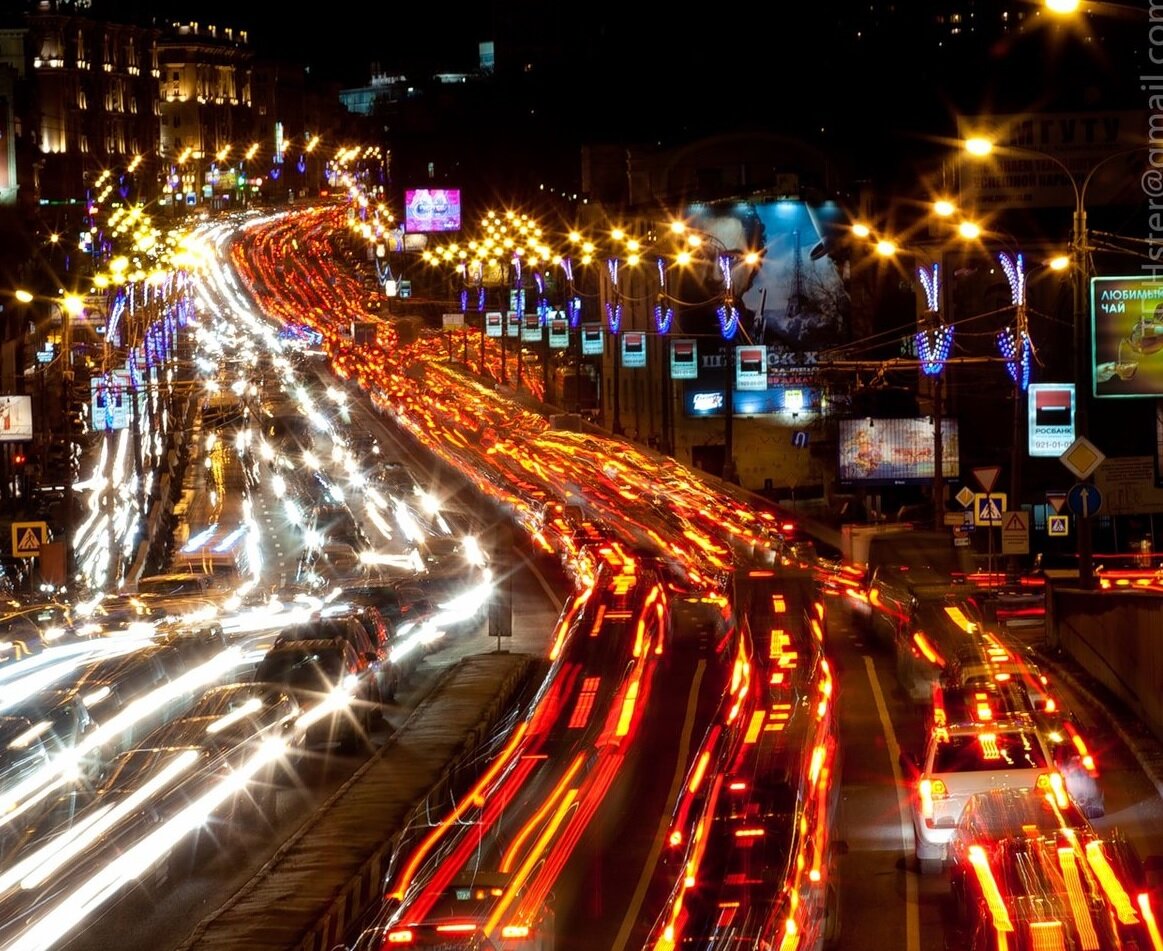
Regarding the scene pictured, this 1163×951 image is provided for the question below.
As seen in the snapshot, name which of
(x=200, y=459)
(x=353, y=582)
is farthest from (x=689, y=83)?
(x=353, y=582)

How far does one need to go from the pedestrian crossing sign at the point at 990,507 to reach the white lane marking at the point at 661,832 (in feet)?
27.8

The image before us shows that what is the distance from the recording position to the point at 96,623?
3947 cm

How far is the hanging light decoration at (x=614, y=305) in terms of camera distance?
8656 cm

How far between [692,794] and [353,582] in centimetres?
2891

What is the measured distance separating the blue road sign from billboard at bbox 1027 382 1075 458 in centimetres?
1394

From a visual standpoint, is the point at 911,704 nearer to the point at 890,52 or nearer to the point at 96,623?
the point at 96,623

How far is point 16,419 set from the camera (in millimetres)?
62469

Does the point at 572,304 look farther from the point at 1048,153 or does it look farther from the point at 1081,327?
the point at 1081,327

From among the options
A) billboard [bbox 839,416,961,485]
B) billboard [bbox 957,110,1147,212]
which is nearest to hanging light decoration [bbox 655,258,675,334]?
billboard [bbox 839,416,961,485]

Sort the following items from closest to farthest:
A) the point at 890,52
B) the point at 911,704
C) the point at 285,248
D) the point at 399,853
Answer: the point at 399,853
the point at 911,704
the point at 890,52
the point at 285,248

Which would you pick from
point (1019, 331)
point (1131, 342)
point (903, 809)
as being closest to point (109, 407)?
point (1019, 331)

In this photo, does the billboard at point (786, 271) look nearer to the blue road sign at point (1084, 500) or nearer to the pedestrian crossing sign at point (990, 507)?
the pedestrian crossing sign at point (990, 507)

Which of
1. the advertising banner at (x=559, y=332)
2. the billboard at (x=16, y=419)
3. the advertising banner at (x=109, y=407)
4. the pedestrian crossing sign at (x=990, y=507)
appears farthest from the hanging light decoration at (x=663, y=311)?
the pedestrian crossing sign at (x=990, y=507)

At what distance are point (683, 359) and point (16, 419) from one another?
2363 cm
